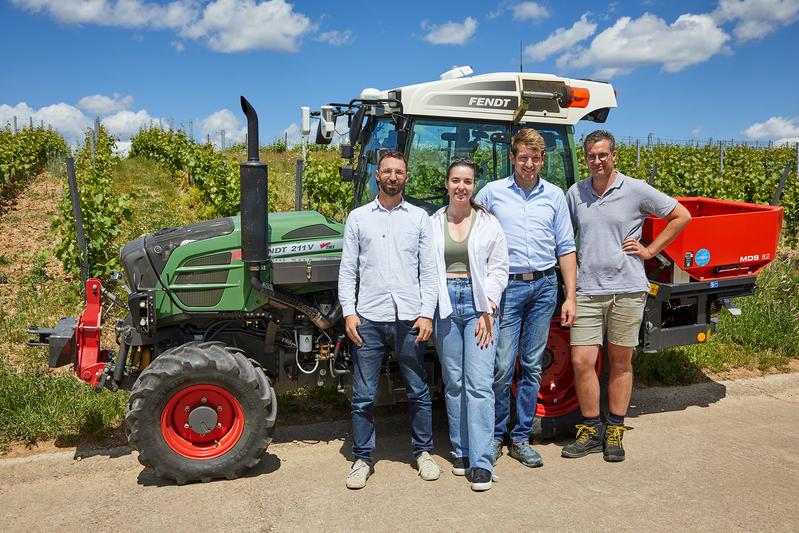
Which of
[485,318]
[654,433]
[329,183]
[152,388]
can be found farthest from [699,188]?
[152,388]

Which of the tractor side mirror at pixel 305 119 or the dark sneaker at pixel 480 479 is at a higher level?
the tractor side mirror at pixel 305 119

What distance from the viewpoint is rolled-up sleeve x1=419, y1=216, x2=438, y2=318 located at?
3.86 meters

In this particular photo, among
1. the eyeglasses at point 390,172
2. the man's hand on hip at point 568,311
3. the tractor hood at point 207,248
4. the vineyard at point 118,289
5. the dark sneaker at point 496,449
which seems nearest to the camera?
the eyeglasses at point 390,172

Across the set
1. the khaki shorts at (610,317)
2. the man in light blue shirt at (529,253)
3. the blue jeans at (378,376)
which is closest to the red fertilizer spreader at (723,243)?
the khaki shorts at (610,317)

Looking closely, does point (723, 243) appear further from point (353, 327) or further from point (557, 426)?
point (353, 327)

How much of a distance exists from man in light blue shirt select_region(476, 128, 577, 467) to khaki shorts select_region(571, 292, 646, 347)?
0.62 feet

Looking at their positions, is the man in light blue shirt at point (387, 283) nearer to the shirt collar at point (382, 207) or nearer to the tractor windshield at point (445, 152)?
the shirt collar at point (382, 207)

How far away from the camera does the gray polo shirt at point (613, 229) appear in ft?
14.1

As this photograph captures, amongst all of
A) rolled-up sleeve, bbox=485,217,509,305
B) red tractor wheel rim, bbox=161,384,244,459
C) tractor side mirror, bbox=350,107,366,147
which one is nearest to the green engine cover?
red tractor wheel rim, bbox=161,384,244,459

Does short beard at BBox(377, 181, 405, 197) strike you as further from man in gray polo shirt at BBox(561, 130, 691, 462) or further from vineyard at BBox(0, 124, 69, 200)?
vineyard at BBox(0, 124, 69, 200)

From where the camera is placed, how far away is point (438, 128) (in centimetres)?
450

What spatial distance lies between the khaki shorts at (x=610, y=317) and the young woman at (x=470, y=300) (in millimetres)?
750

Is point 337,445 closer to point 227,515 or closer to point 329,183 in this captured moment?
point 227,515

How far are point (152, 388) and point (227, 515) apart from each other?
2.86ft
